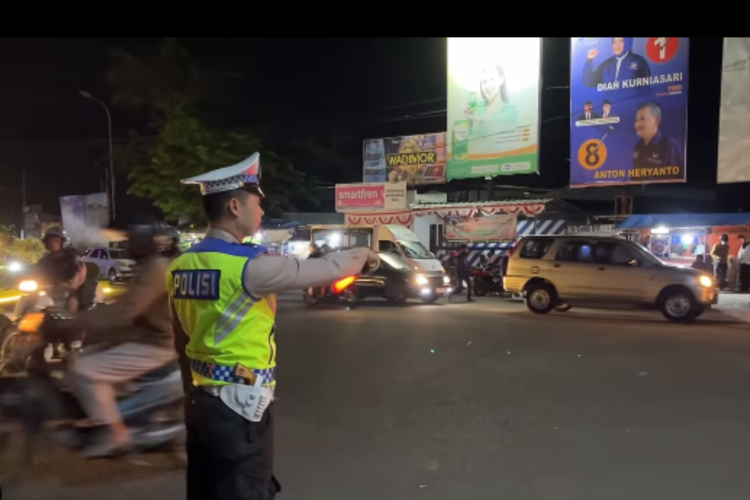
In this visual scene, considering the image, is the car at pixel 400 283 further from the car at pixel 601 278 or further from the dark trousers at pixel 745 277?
the dark trousers at pixel 745 277

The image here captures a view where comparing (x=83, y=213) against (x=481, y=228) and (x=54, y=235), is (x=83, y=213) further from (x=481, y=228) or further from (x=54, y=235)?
(x=54, y=235)

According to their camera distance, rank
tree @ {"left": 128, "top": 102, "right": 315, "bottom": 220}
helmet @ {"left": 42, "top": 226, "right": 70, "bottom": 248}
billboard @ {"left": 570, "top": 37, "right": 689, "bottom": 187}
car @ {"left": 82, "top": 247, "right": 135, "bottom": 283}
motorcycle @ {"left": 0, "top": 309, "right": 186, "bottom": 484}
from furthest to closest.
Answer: car @ {"left": 82, "top": 247, "right": 135, "bottom": 283} → tree @ {"left": 128, "top": 102, "right": 315, "bottom": 220} → billboard @ {"left": 570, "top": 37, "right": 689, "bottom": 187} → helmet @ {"left": 42, "top": 226, "right": 70, "bottom": 248} → motorcycle @ {"left": 0, "top": 309, "right": 186, "bottom": 484}

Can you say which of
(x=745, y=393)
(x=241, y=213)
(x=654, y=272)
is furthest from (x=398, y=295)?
(x=241, y=213)

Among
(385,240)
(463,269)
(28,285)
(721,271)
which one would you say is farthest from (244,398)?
(721,271)

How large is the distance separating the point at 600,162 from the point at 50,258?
17818mm

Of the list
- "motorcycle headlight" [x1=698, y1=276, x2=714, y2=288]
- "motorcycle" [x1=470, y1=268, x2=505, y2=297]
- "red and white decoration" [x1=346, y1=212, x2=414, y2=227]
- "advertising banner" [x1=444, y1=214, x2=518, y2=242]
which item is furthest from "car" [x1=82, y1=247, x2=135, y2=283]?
"motorcycle headlight" [x1=698, y1=276, x2=714, y2=288]

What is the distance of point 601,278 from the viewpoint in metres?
14.0

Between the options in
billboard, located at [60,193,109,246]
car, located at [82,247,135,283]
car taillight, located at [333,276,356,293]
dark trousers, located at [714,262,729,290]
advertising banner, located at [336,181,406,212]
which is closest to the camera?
A: car taillight, located at [333,276,356,293]

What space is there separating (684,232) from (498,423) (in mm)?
16193

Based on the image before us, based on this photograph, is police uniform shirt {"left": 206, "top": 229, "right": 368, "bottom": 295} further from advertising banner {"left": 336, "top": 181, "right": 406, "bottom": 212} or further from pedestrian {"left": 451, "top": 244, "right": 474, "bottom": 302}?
advertising banner {"left": 336, "top": 181, "right": 406, "bottom": 212}

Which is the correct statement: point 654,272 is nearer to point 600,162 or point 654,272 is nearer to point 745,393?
point 745,393

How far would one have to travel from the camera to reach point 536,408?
259 inches

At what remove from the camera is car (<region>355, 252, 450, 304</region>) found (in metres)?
17.3

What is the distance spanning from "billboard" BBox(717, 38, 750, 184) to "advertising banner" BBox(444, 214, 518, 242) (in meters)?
6.35
